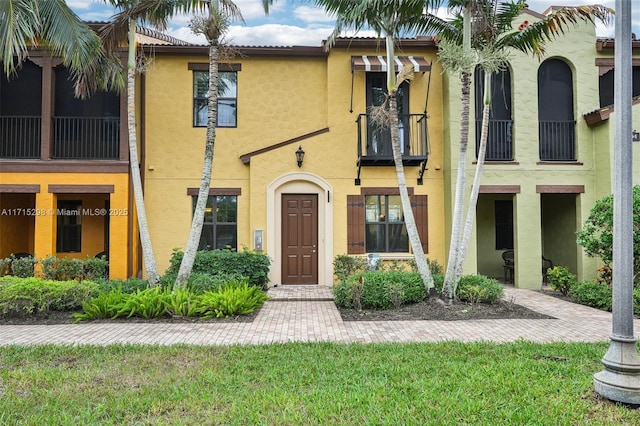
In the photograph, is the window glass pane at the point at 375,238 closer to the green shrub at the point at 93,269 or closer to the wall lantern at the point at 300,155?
the wall lantern at the point at 300,155

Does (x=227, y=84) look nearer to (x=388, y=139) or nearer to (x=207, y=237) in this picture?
(x=207, y=237)

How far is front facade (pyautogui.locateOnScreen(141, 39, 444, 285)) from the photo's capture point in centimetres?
1188

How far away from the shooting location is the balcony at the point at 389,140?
1179 cm

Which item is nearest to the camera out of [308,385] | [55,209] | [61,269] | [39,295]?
[308,385]

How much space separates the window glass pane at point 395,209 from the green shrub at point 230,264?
150 inches

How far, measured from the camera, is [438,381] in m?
4.55

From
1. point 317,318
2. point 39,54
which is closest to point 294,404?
point 317,318

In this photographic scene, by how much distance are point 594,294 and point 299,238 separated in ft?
23.5

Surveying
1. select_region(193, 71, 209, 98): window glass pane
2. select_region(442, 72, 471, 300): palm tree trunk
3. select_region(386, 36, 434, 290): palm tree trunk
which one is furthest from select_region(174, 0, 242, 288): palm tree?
select_region(442, 72, 471, 300): palm tree trunk

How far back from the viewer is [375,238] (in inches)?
472

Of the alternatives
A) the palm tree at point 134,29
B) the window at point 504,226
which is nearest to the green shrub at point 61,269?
the palm tree at point 134,29

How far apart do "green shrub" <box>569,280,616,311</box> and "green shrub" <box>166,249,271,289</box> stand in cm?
722

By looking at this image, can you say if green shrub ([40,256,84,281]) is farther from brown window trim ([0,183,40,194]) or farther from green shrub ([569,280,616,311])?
green shrub ([569,280,616,311])

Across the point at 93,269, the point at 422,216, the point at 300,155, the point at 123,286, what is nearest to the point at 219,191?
the point at 300,155
